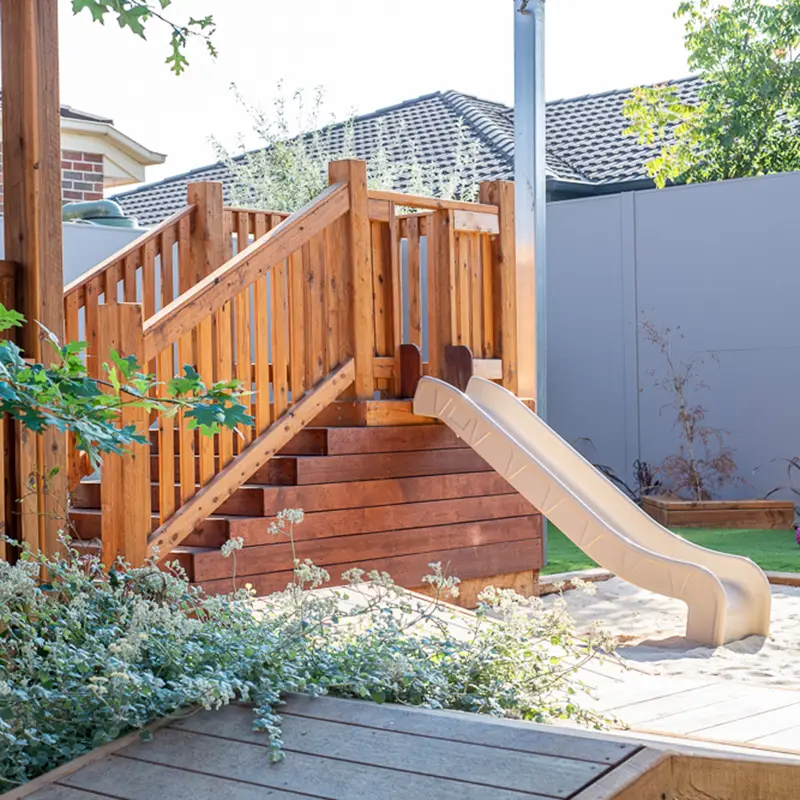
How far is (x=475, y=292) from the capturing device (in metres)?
7.06

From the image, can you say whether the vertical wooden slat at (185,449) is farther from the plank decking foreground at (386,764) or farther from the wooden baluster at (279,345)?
the plank decking foreground at (386,764)

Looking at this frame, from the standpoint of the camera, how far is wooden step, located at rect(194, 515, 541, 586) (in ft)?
17.9

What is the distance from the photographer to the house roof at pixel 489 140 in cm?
1473

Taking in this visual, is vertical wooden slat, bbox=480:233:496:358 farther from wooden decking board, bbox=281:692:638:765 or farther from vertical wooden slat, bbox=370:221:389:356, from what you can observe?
wooden decking board, bbox=281:692:638:765

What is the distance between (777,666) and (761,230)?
5848mm

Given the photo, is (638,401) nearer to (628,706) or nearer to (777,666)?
(777,666)

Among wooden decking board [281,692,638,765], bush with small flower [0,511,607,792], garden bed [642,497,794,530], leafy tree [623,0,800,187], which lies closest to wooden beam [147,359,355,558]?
bush with small flower [0,511,607,792]

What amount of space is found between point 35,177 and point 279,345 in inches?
84.8

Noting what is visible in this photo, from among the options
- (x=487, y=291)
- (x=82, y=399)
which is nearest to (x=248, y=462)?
(x=487, y=291)

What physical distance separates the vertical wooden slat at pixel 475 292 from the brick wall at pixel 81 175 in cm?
468

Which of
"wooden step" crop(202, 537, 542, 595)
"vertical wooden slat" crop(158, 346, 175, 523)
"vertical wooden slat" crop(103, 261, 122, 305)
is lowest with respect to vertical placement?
"wooden step" crop(202, 537, 542, 595)

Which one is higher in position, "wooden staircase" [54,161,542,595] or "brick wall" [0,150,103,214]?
"brick wall" [0,150,103,214]

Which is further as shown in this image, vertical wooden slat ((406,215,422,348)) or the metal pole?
the metal pole

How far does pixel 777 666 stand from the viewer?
16.9 ft
